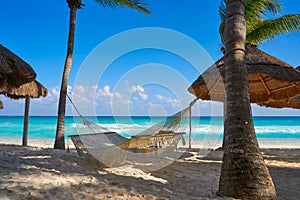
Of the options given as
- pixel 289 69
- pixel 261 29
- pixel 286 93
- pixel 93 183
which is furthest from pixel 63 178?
pixel 261 29

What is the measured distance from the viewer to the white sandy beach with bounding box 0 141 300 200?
1969 millimetres

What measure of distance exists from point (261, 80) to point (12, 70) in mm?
3923

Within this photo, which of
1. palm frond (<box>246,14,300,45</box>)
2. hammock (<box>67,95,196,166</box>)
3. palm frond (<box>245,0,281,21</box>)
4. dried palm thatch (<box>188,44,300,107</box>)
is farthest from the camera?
palm frond (<box>246,14,300,45</box>)

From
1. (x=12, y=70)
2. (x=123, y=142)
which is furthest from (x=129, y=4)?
(x=123, y=142)

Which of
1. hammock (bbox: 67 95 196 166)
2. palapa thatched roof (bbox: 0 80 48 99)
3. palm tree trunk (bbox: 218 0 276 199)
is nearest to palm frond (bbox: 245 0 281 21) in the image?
hammock (bbox: 67 95 196 166)

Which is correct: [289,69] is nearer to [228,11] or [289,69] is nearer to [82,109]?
[228,11]

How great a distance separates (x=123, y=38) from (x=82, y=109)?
6.01ft

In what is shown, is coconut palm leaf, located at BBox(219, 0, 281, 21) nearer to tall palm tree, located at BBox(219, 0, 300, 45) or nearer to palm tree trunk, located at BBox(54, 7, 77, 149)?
tall palm tree, located at BBox(219, 0, 300, 45)

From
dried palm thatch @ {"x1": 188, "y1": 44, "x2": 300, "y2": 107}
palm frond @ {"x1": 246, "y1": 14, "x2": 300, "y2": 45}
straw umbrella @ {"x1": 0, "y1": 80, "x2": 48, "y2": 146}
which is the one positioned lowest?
straw umbrella @ {"x1": 0, "y1": 80, "x2": 48, "y2": 146}

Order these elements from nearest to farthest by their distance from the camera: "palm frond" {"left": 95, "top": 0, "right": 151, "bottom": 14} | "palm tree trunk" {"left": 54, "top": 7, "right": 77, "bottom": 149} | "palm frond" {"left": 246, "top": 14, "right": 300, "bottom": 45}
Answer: "palm tree trunk" {"left": 54, "top": 7, "right": 77, "bottom": 149} < "palm frond" {"left": 246, "top": 14, "right": 300, "bottom": 45} < "palm frond" {"left": 95, "top": 0, "right": 151, "bottom": 14}

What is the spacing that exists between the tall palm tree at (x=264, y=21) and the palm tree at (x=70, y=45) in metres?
1.76

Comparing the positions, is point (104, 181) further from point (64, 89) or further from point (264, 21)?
point (264, 21)

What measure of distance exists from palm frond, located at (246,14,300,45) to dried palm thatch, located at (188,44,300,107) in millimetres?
1292

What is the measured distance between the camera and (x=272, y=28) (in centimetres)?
552
